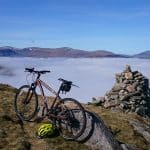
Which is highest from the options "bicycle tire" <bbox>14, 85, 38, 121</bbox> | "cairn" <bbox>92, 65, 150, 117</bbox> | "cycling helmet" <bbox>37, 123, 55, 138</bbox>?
"bicycle tire" <bbox>14, 85, 38, 121</bbox>

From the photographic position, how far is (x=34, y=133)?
827 inches

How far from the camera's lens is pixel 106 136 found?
19844mm

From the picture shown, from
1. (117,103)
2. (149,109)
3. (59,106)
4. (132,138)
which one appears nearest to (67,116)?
(59,106)

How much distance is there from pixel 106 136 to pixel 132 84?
34.3 meters

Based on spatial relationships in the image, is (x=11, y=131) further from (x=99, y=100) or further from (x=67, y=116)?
(x=99, y=100)

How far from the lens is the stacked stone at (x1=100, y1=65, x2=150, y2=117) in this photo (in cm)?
4609

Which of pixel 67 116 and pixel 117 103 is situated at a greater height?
pixel 67 116

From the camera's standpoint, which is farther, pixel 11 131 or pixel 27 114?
pixel 27 114

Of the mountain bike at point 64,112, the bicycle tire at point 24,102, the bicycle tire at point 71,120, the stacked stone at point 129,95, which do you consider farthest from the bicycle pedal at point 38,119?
the stacked stone at point 129,95

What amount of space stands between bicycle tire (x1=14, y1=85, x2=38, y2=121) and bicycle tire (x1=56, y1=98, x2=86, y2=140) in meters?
2.77

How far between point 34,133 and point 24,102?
2.81 metres

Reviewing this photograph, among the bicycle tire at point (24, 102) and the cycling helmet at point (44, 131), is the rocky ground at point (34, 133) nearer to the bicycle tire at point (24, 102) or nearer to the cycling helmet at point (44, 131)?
the cycling helmet at point (44, 131)

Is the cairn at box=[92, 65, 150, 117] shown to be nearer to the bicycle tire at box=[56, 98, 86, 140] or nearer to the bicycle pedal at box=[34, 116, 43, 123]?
the bicycle pedal at box=[34, 116, 43, 123]

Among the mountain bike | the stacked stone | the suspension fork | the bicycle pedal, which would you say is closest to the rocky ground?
the bicycle pedal
